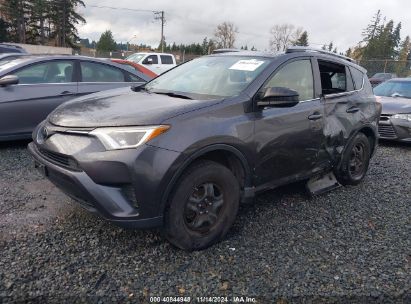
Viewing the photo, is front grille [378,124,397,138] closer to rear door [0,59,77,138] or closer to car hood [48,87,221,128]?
car hood [48,87,221,128]

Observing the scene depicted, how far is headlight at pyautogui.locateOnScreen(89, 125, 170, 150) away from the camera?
263cm

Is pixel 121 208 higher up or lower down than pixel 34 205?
higher up

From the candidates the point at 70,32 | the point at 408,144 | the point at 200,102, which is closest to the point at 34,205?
the point at 200,102

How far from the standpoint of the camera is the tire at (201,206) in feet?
9.18

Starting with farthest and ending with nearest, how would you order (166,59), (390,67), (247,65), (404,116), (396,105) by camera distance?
1. (390,67)
2. (166,59)
3. (396,105)
4. (404,116)
5. (247,65)

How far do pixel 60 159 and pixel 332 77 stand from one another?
3252 millimetres

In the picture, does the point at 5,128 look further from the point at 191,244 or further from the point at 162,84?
the point at 191,244

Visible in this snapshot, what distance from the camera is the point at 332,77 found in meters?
4.53

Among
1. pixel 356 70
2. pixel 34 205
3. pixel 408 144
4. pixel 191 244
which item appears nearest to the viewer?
pixel 191 244

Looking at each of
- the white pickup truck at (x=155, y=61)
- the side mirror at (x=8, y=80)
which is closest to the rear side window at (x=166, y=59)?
the white pickup truck at (x=155, y=61)

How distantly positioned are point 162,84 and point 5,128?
268 cm

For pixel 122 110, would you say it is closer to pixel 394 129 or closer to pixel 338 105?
pixel 338 105

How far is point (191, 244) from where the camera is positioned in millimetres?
2979

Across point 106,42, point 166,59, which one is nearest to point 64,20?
point 106,42
